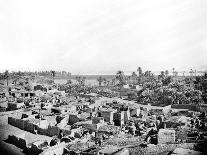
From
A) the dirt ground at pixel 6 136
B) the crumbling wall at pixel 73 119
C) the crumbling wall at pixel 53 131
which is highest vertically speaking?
the crumbling wall at pixel 73 119

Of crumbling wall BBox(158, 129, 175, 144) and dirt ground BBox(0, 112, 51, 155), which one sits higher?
crumbling wall BBox(158, 129, 175, 144)

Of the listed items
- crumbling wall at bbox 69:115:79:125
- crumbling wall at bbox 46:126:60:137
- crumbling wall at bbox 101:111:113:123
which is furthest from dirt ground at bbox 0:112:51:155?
crumbling wall at bbox 101:111:113:123

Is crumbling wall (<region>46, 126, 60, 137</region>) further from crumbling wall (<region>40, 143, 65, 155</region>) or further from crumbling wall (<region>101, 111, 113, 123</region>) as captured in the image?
crumbling wall (<region>101, 111, 113, 123</region>)

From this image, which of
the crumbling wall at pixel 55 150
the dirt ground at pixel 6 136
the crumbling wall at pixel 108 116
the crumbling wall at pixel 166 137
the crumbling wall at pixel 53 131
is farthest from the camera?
the crumbling wall at pixel 108 116

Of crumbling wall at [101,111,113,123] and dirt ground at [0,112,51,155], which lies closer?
dirt ground at [0,112,51,155]

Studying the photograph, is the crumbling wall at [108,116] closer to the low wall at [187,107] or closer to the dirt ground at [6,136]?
the dirt ground at [6,136]

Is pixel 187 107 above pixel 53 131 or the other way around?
above

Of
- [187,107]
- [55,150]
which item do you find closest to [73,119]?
[55,150]

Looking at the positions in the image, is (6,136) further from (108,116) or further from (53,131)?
(108,116)

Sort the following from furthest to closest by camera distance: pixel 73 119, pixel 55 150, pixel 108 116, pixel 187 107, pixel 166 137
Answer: pixel 187 107, pixel 73 119, pixel 108 116, pixel 55 150, pixel 166 137

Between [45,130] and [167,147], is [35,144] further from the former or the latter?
[167,147]

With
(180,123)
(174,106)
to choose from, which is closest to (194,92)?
(174,106)

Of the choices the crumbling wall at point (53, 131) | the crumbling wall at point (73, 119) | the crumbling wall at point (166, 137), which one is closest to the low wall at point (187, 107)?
the crumbling wall at point (73, 119)
